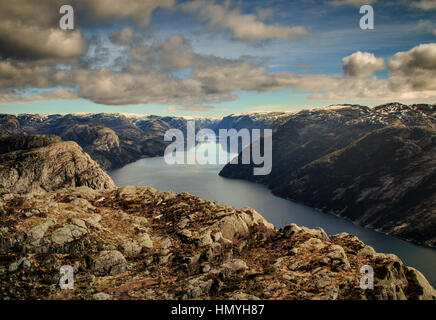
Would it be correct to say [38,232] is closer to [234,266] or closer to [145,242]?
[145,242]

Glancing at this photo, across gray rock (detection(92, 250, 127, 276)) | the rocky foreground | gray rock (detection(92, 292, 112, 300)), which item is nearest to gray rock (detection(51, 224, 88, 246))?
the rocky foreground

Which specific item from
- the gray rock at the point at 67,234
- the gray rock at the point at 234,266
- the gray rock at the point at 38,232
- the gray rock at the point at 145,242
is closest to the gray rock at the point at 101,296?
the gray rock at the point at 145,242

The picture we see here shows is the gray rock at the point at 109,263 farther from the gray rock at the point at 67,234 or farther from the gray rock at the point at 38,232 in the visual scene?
the gray rock at the point at 38,232

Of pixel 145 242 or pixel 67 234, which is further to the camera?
pixel 145 242

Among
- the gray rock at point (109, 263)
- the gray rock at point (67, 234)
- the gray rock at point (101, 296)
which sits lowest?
the gray rock at point (101, 296)

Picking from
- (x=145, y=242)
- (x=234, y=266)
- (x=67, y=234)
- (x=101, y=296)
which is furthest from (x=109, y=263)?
(x=234, y=266)

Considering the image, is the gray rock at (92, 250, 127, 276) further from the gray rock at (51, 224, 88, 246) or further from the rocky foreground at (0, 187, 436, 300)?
the gray rock at (51, 224, 88, 246)

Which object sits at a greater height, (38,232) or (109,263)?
(38,232)

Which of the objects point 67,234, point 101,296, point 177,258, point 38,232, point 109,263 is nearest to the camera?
point 101,296

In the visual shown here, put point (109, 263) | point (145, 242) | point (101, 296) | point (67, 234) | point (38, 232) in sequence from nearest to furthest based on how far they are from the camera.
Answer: point (101, 296)
point (109, 263)
point (38, 232)
point (67, 234)
point (145, 242)
